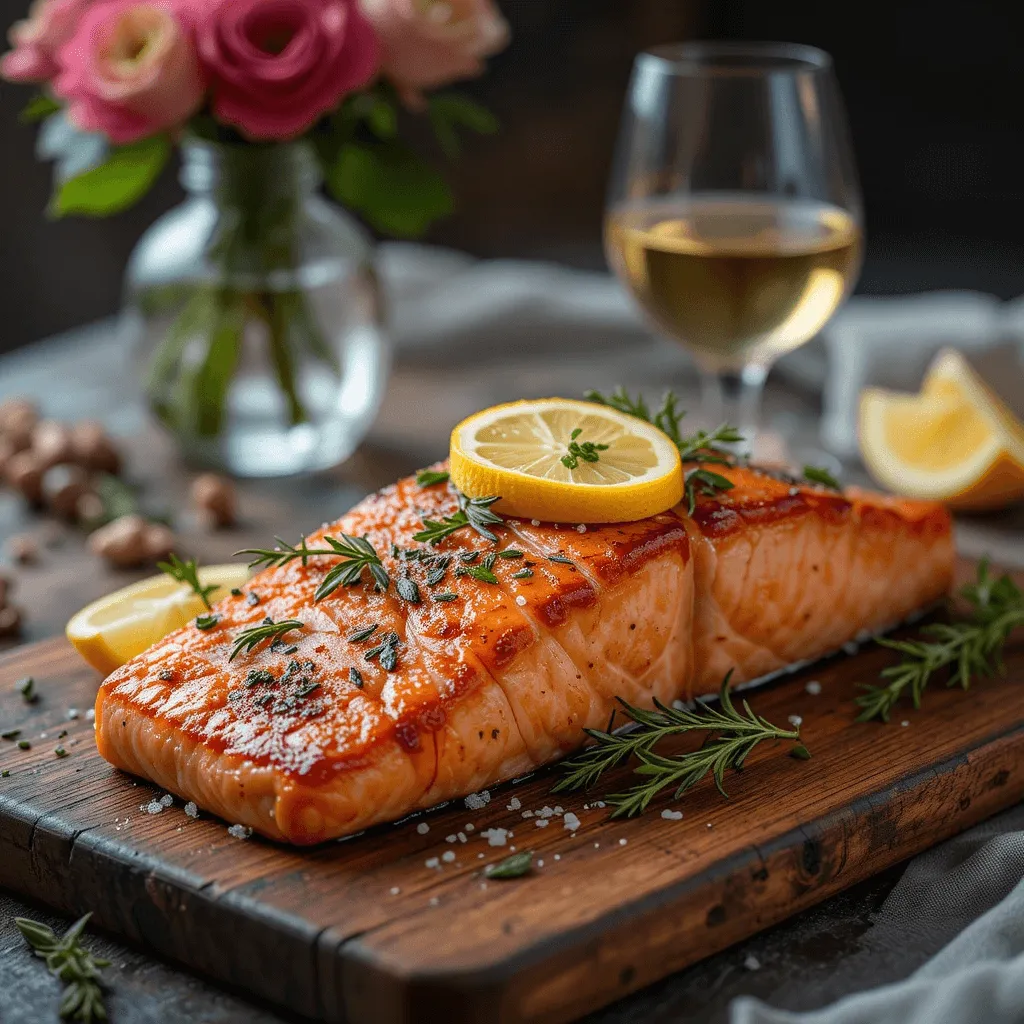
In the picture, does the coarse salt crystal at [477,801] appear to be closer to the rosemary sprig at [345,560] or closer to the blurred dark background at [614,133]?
the rosemary sprig at [345,560]

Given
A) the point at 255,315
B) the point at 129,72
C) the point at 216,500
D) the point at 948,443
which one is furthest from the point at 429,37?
the point at 948,443

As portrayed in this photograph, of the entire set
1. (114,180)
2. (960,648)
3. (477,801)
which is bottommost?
(960,648)

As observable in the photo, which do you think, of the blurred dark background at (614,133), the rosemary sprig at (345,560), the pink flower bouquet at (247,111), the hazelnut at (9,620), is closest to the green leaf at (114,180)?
the pink flower bouquet at (247,111)

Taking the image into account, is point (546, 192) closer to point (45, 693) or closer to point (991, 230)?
point (991, 230)

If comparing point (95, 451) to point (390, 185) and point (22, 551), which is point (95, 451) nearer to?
point (22, 551)

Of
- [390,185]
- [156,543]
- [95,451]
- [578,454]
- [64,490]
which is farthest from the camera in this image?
[95,451]

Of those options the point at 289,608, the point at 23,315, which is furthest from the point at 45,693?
the point at 23,315
